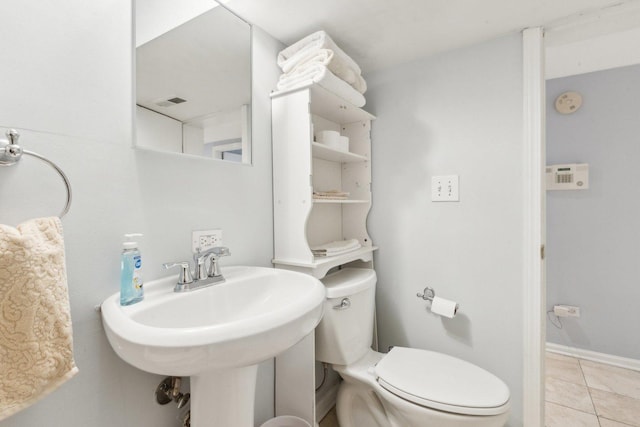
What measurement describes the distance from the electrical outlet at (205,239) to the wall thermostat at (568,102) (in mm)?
2567

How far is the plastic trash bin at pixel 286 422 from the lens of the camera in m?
Result: 1.15

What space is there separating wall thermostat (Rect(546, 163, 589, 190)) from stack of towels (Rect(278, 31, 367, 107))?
1.76m

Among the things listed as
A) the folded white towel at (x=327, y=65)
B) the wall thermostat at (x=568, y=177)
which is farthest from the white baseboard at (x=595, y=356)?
the folded white towel at (x=327, y=65)

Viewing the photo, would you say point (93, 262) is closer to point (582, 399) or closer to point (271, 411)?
point (271, 411)

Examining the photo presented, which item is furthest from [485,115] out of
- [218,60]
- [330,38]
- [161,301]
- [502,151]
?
[161,301]

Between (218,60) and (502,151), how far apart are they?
1345 millimetres

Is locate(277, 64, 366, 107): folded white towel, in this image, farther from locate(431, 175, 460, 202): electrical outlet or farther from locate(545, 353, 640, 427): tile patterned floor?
locate(545, 353, 640, 427): tile patterned floor

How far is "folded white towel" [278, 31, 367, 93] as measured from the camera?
1204 mm

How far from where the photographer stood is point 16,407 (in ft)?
1.71

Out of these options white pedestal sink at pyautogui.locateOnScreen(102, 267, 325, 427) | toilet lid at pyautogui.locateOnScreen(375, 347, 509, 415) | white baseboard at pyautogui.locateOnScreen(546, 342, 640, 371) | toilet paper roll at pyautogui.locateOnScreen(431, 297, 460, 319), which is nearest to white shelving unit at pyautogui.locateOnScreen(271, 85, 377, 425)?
white pedestal sink at pyautogui.locateOnScreen(102, 267, 325, 427)

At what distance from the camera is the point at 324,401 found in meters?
1.54

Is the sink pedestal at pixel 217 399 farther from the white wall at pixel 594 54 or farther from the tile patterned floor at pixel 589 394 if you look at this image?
the white wall at pixel 594 54

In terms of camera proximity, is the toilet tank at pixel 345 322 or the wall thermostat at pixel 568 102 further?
the wall thermostat at pixel 568 102

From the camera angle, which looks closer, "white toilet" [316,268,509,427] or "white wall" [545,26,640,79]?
"white toilet" [316,268,509,427]
